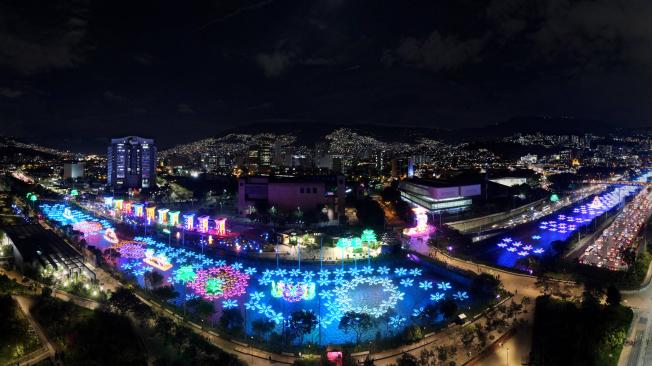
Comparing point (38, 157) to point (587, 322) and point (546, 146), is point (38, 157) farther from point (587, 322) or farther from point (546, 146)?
point (546, 146)

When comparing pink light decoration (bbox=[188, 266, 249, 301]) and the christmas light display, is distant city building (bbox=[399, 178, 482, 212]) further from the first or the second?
the christmas light display

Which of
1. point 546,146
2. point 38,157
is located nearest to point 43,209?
point 38,157

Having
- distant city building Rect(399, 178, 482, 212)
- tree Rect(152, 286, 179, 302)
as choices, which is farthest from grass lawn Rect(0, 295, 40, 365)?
distant city building Rect(399, 178, 482, 212)

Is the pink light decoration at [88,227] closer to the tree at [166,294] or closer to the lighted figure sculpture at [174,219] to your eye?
the lighted figure sculpture at [174,219]

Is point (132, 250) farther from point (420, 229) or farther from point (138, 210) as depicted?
point (420, 229)

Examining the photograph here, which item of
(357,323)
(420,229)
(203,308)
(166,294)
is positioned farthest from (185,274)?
(420,229)

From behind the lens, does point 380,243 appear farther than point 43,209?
No
